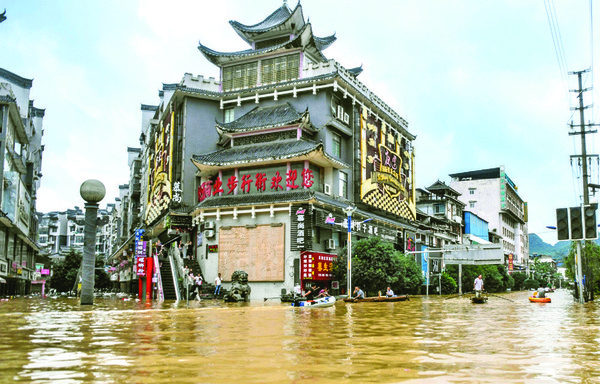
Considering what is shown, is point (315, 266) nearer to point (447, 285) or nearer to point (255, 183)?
point (255, 183)

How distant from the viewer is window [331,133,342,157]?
4559 centimetres

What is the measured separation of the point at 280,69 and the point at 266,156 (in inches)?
386

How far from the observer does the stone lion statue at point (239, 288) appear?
117ft

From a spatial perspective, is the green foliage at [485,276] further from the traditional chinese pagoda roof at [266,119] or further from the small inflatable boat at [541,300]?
the traditional chinese pagoda roof at [266,119]

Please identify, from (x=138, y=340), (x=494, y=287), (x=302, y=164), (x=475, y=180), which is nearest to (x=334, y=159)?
(x=302, y=164)

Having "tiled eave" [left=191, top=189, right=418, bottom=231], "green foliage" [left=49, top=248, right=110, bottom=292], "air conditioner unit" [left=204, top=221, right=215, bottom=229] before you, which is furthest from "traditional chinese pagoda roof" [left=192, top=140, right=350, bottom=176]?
"green foliage" [left=49, top=248, right=110, bottom=292]

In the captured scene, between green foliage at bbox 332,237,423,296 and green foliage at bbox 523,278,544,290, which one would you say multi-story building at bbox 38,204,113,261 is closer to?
green foliage at bbox 523,278,544,290

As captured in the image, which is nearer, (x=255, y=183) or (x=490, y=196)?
(x=255, y=183)

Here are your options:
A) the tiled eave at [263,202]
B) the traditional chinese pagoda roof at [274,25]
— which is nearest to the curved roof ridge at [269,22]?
the traditional chinese pagoda roof at [274,25]

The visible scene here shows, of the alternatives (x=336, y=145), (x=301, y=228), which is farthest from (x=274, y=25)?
(x=301, y=228)

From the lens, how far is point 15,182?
172ft

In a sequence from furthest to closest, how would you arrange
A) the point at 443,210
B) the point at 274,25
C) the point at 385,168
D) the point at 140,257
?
the point at 443,210, the point at 385,168, the point at 274,25, the point at 140,257

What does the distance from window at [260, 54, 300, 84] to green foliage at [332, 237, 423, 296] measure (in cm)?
1528

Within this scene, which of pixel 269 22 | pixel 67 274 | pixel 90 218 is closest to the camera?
pixel 90 218
